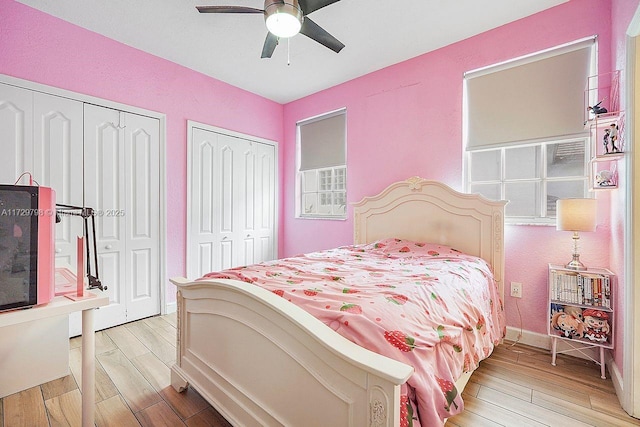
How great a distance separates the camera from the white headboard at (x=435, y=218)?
8.07ft

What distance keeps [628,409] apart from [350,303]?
1.75m

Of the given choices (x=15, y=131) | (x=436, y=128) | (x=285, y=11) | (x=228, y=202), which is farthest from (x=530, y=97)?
(x=15, y=131)

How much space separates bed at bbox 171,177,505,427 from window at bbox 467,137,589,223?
37cm

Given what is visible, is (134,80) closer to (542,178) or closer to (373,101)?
(373,101)

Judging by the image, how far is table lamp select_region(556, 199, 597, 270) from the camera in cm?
195

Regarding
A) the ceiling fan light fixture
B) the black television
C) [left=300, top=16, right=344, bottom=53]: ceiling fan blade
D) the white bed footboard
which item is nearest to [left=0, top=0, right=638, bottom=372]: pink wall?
[left=300, top=16, right=344, bottom=53]: ceiling fan blade

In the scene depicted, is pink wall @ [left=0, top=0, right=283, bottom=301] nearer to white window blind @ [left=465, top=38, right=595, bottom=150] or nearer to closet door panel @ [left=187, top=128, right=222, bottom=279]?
closet door panel @ [left=187, top=128, right=222, bottom=279]

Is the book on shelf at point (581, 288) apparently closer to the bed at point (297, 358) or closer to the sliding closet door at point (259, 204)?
the bed at point (297, 358)

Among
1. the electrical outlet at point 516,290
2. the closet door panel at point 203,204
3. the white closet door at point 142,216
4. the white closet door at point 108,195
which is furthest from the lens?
the closet door panel at point 203,204

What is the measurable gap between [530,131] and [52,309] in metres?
3.19

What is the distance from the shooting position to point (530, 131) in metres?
2.48

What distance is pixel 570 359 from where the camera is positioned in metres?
2.22

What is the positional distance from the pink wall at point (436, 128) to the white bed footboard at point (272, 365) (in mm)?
2194

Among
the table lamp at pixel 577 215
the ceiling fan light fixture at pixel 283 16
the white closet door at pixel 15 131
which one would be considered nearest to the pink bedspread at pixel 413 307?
the table lamp at pixel 577 215
